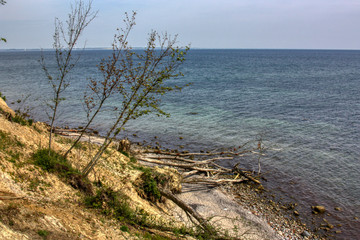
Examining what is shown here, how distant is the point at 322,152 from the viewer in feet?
85.3

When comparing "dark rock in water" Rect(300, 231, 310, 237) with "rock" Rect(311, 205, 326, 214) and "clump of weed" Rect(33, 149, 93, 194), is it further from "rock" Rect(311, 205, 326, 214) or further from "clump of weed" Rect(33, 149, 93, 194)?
"clump of weed" Rect(33, 149, 93, 194)

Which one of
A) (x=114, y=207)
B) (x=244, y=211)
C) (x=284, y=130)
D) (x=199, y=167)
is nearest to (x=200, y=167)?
(x=199, y=167)

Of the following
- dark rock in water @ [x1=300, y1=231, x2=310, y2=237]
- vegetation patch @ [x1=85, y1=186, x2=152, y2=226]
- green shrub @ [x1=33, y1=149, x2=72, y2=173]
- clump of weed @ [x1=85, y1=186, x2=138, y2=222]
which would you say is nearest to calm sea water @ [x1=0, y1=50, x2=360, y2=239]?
dark rock in water @ [x1=300, y1=231, x2=310, y2=237]

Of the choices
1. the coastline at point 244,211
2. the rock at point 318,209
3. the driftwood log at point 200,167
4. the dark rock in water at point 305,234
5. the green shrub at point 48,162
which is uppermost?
the green shrub at point 48,162

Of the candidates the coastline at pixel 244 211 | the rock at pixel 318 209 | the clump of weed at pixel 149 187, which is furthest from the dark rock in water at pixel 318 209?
the clump of weed at pixel 149 187

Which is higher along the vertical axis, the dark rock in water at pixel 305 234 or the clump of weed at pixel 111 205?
the clump of weed at pixel 111 205

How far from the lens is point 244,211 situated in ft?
55.0

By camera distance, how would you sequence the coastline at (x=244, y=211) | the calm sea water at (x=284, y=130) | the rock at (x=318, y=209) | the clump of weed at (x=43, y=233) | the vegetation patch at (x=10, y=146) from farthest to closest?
→ the calm sea water at (x=284, y=130) → the rock at (x=318, y=209) → the coastline at (x=244, y=211) → the vegetation patch at (x=10, y=146) → the clump of weed at (x=43, y=233)

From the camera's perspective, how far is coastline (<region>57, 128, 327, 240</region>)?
15.1 m

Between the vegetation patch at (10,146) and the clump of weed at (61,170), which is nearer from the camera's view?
the vegetation patch at (10,146)

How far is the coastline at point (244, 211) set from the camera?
1507 cm

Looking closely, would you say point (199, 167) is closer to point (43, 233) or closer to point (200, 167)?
point (200, 167)

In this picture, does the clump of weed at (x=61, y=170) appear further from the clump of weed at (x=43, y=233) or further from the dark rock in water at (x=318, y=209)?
the dark rock in water at (x=318, y=209)

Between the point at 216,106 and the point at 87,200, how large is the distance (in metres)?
34.3
